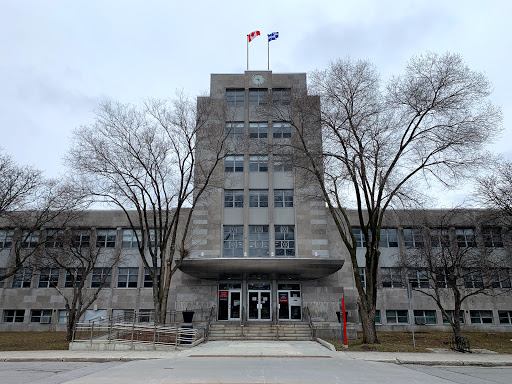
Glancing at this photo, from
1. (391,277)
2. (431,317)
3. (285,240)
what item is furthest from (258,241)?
(431,317)

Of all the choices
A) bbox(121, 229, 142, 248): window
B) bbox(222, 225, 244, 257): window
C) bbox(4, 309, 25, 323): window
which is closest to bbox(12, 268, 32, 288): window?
bbox(4, 309, 25, 323): window

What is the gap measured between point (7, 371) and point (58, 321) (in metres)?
21.4

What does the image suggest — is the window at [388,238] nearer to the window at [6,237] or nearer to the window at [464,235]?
the window at [464,235]

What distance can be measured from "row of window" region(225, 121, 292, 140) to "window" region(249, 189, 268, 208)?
4678mm

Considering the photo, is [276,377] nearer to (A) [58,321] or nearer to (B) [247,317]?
(B) [247,317]

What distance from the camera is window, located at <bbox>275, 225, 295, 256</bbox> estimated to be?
30.0 m

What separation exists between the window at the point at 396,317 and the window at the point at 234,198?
46.8 feet

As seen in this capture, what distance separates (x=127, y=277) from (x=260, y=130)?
16.4 meters

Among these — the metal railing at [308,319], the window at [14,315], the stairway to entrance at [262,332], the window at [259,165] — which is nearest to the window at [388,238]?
the metal railing at [308,319]

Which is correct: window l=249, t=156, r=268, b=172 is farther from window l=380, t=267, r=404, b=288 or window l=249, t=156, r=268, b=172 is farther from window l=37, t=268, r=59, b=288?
window l=37, t=268, r=59, b=288

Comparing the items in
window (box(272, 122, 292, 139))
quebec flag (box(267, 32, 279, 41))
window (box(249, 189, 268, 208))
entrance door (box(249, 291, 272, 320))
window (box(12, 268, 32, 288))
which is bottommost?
entrance door (box(249, 291, 272, 320))

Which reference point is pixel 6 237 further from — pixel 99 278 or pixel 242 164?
pixel 242 164

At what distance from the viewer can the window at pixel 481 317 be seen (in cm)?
3072

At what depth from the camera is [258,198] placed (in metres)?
31.5
